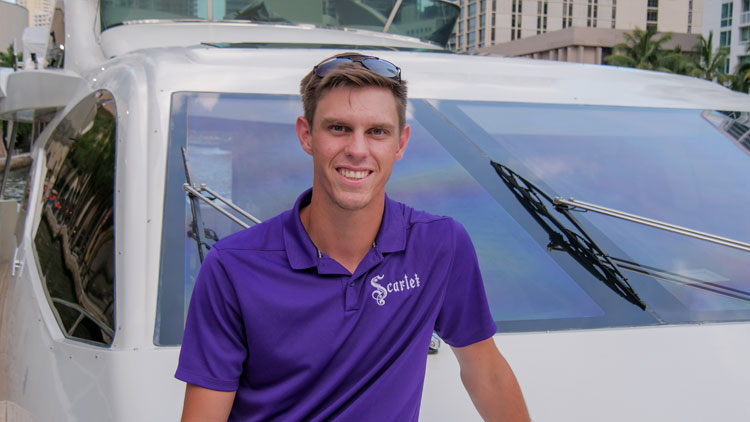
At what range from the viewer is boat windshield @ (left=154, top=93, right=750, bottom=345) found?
2516 mm

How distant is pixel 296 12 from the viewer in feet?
15.2

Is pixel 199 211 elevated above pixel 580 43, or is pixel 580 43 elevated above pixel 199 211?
pixel 580 43

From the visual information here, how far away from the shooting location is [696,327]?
2488mm

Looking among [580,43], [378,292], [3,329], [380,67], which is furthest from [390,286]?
[580,43]

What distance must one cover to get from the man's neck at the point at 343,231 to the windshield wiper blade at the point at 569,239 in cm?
113

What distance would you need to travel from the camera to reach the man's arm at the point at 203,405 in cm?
158

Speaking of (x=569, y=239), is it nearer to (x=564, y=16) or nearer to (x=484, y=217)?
(x=484, y=217)

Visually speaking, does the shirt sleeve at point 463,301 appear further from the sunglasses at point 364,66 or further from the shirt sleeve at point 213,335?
the shirt sleeve at point 213,335

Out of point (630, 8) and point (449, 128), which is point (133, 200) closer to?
point (449, 128)

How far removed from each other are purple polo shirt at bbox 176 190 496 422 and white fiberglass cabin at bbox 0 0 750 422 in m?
0.59

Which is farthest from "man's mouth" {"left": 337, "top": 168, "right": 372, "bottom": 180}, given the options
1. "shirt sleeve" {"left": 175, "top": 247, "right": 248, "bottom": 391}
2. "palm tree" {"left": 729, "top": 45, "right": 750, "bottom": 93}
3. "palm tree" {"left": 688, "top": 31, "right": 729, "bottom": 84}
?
"palm tree" {"left": 688, "top": 31, "right": 729, "bottom": 84}

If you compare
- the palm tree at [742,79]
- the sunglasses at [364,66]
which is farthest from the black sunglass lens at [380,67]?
the palm tree at [742,79]

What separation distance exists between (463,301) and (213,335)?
58 centimetres

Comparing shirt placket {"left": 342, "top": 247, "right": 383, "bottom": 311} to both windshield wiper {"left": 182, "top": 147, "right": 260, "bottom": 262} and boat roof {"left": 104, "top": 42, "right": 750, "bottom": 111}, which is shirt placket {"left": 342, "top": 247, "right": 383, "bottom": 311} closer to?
windshield wiper {"left": 182, "top": 147, "right": 260, "bottom": 262}
